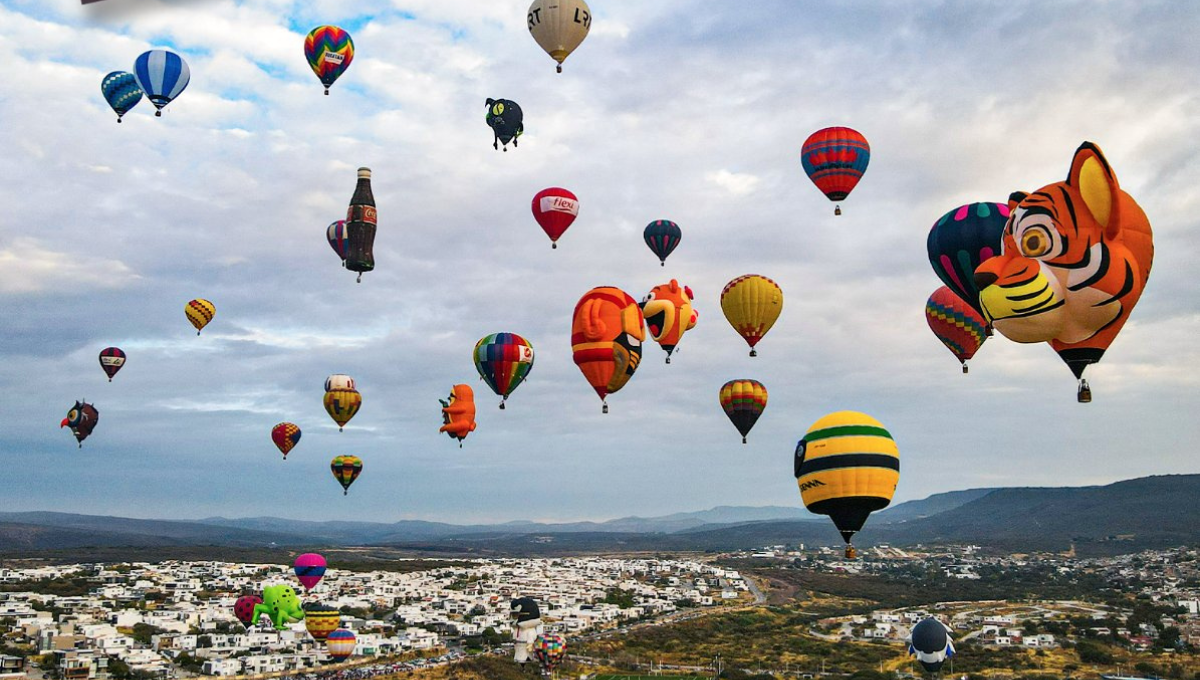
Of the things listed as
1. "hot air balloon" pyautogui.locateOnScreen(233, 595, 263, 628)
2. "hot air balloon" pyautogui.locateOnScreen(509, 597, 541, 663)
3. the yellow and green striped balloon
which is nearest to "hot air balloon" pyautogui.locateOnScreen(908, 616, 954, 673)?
"hot air balloon" pyautogui.locateOnScreen(509, 597, 541, 663)

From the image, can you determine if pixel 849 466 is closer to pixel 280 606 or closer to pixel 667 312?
pixel 667 312

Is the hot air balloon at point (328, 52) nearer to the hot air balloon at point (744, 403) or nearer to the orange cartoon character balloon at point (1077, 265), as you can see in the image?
the hot air balloon at point (744, 403)

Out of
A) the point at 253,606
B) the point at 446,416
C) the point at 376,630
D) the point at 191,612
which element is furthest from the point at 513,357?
the point at 191,612

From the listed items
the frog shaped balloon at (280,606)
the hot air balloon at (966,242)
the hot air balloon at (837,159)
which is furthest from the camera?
the frog shaped balloon at (280,606)

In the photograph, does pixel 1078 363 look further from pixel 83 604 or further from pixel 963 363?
pixel 83 604

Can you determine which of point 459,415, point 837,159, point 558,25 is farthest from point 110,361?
point 837,159

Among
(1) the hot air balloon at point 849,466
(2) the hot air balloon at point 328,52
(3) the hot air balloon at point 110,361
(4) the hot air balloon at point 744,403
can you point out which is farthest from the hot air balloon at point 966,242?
(3) the hot air balloon at point 110,361
